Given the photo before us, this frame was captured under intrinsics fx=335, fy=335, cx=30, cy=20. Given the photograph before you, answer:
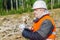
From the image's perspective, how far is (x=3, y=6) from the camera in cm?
3309

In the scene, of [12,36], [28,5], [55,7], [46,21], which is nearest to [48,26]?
[46,21]

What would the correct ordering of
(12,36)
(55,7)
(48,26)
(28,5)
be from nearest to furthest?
(48,26) < (12,36) < (55,7) < (28,5)

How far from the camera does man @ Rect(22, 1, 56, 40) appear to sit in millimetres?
4504

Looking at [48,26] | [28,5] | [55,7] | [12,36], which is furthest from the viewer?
[28,5]

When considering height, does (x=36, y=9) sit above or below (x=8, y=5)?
above

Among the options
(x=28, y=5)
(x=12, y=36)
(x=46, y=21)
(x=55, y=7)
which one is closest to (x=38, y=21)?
(x=46, y=21)

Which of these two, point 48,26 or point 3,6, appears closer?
point 48,26

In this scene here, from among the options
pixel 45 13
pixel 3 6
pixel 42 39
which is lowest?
pixel 3 6

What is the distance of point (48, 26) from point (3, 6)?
2878 cm

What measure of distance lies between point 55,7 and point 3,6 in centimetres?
651

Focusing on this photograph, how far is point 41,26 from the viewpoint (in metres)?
4.54

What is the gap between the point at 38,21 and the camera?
4.67 meters

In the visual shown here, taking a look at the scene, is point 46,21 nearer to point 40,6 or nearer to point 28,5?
point 40,6

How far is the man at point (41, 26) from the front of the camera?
4504 millimetres
